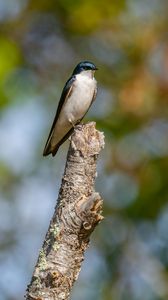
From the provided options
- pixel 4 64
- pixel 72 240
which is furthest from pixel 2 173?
pixel 72 240

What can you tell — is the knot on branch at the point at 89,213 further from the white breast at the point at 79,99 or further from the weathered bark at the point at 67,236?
the white breast at the point at 79,99

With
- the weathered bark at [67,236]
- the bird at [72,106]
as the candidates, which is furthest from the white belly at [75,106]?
the weathered bark at [67,236]

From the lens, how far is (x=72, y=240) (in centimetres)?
316

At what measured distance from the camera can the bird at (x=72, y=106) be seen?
18.6 ft

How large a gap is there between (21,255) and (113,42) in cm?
190

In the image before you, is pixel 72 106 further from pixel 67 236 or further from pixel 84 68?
pixel 67 236

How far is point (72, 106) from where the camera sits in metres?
5.73

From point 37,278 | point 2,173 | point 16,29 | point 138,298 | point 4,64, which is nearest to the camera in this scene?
point 37,278

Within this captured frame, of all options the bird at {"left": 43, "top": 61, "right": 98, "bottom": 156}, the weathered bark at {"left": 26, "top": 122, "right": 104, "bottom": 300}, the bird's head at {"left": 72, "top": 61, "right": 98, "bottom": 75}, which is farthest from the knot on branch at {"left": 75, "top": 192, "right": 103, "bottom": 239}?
the bird's head at {"left": 72, "top": 61, "right": 98, "bottom": 75}

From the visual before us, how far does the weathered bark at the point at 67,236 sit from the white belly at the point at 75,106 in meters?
2.31

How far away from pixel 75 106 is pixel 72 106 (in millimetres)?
23

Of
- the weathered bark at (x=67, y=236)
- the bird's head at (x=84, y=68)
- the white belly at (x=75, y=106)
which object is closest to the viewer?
the weathered bark at (x=67, y=236)

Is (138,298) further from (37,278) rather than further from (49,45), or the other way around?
(37,278)

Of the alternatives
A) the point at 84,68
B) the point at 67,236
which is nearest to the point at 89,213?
the point at 67,236
